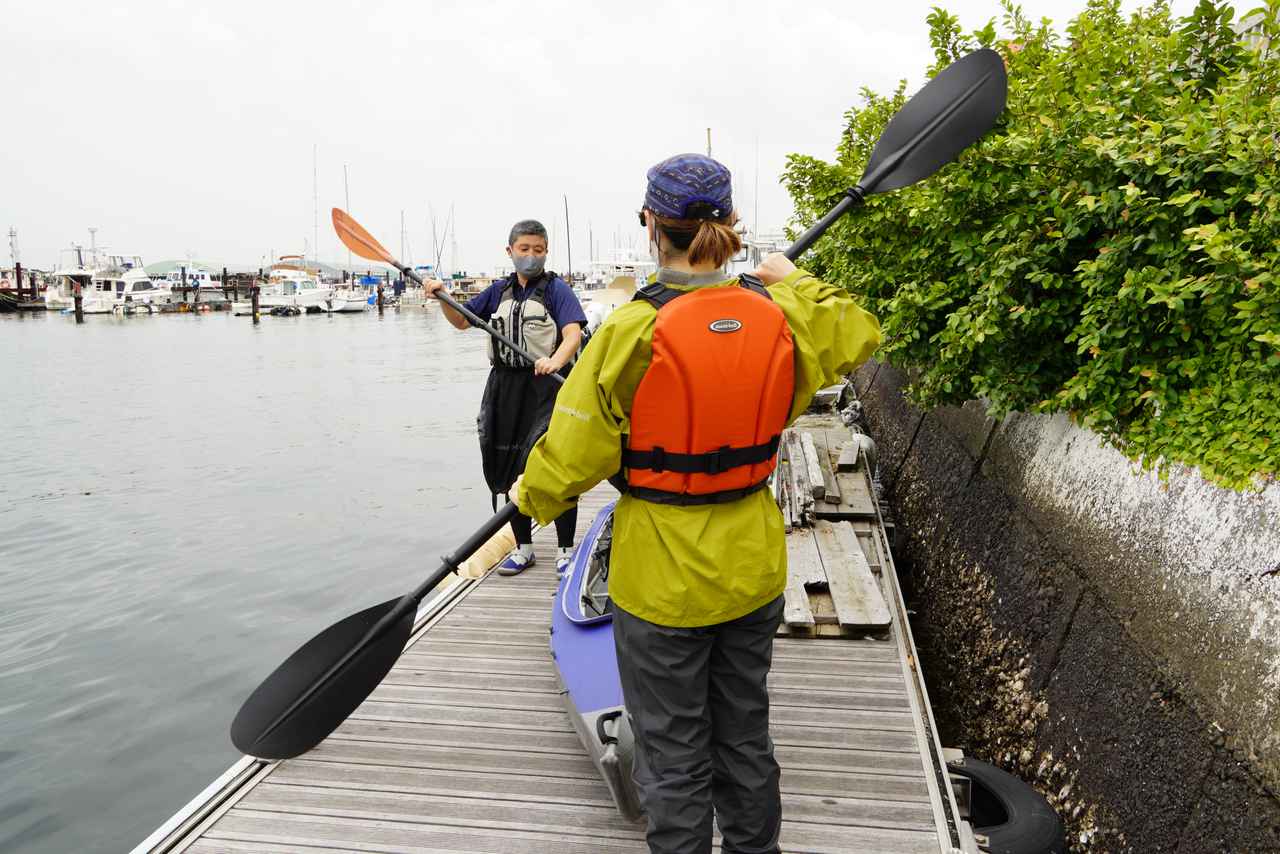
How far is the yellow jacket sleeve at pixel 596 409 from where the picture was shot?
2.11 m

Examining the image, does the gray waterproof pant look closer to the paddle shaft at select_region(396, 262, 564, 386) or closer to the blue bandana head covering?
the blue bandana head covering

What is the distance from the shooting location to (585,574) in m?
4.32

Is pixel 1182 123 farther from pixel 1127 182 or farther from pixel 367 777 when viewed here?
pixel 367 777

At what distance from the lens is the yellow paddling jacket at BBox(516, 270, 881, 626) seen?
2.13 metres

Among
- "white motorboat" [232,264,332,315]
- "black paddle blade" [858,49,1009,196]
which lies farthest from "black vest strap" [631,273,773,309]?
"white motorboat" [232,264,332,315]

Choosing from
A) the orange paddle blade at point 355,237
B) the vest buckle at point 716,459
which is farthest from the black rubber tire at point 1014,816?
the orange paddle blade at point 355,237

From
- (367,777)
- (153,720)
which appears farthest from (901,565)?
(153,720)

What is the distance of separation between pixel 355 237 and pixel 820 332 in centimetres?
459

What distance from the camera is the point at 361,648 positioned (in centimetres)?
315

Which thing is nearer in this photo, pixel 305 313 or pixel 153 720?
pixel 153 720

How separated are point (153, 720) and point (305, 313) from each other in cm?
7739

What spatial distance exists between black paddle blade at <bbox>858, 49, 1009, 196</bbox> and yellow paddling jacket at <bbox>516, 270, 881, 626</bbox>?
1.35 m

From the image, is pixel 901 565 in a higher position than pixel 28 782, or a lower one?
higher

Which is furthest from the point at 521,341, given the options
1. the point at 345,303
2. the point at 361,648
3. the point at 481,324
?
the point at 345,303
